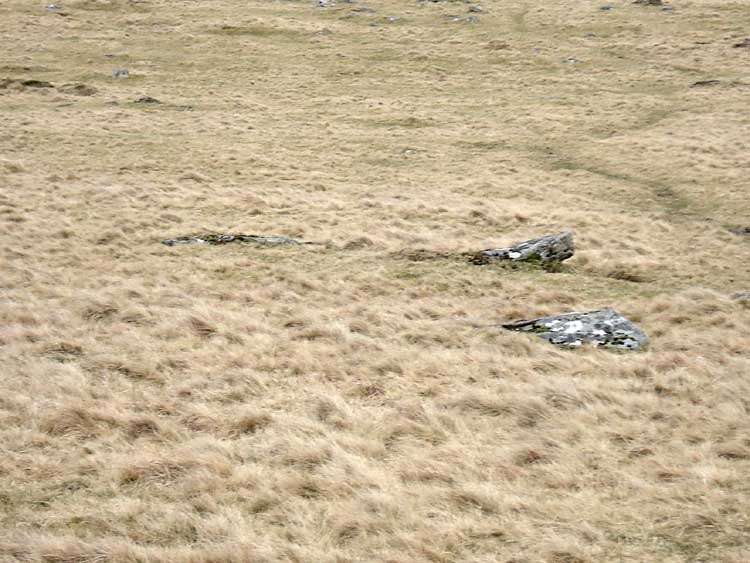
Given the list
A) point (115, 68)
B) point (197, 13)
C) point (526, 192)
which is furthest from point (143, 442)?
point (197, 13)

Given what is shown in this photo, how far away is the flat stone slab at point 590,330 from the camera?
11.7 metres

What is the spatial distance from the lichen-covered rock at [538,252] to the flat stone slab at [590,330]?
5.46m

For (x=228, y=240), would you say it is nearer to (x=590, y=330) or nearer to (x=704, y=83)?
(x=590, y=330)

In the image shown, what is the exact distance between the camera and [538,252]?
707 inches

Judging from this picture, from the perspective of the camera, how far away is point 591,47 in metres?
58.4

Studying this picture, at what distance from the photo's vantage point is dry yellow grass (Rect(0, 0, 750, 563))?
6.15m

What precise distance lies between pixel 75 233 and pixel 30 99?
2715 cm

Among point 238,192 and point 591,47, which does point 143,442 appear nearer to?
point 238,192

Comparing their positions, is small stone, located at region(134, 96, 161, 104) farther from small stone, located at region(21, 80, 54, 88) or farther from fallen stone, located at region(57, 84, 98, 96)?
small stone, located at region(21, 80, 54, 88)

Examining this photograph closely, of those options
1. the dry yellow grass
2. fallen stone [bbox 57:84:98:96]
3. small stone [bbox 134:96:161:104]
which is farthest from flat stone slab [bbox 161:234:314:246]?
fallen stone [bbox 57:84:98:96]

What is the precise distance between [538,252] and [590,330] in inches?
247

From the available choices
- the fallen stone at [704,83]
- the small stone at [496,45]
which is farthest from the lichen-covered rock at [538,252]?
the small stone at [496,45]

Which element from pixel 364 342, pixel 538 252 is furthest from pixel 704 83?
pixel 364 342

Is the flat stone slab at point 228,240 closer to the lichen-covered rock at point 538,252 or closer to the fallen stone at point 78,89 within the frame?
the lichen-covered rock at point 538,252
